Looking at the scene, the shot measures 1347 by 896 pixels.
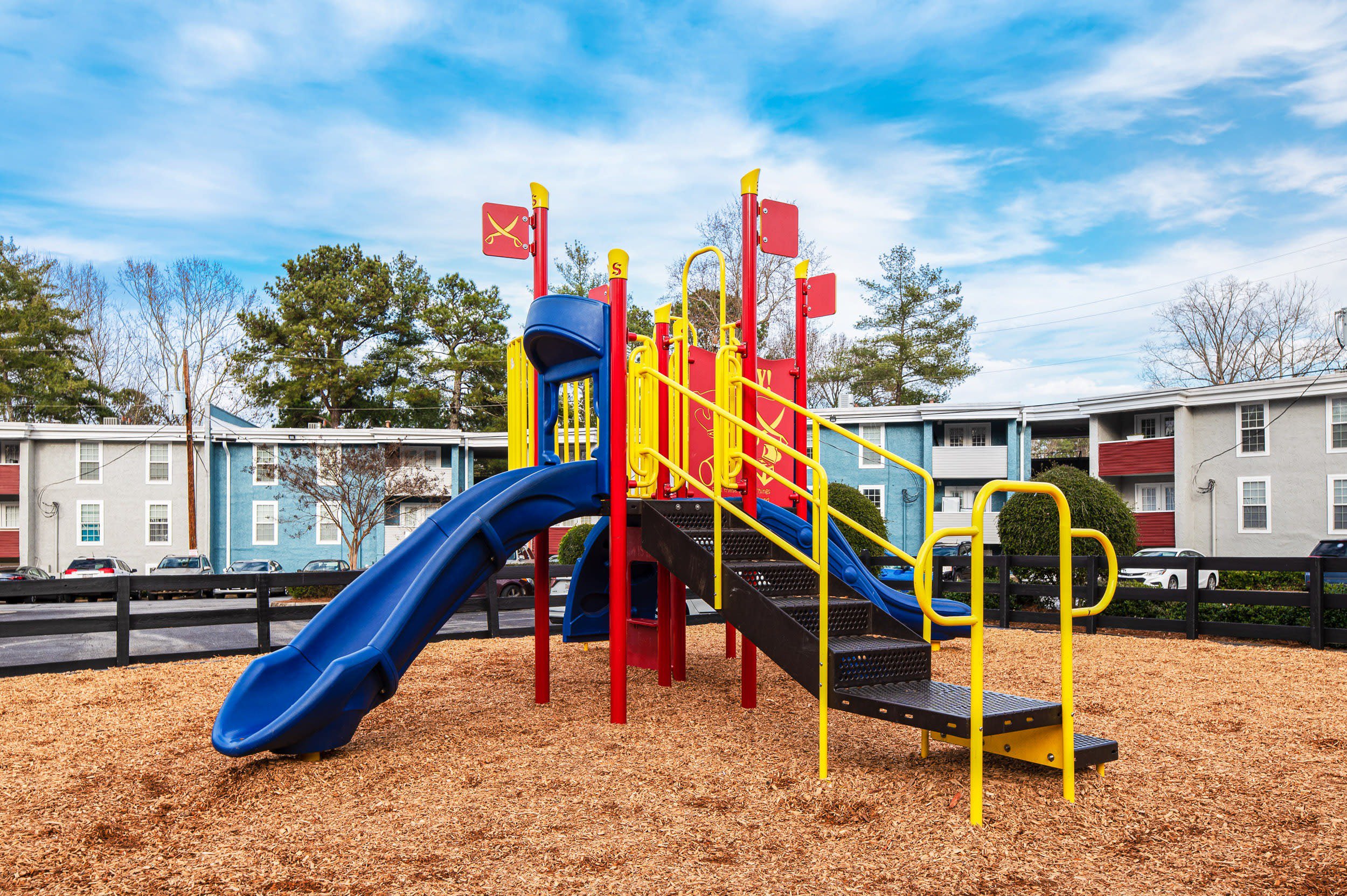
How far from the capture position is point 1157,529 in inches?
1110

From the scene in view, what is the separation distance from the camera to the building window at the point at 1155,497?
95.0ft

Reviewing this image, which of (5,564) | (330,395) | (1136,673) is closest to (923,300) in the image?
(330,395)

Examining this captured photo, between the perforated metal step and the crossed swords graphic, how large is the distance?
445cm

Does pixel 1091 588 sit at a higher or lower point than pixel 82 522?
lower

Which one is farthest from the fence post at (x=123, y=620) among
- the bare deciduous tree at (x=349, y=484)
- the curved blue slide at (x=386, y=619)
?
the bare deciduous tree at (x=349, y=484)

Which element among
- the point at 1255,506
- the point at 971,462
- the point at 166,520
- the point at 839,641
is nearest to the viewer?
the point at 839,641

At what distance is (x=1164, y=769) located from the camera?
4.75m

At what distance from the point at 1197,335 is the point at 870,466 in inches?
673

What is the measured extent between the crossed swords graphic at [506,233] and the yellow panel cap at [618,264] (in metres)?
1.31

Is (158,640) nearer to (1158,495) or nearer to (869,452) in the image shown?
(869,452)

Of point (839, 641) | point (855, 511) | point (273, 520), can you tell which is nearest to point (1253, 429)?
point (855, 511)

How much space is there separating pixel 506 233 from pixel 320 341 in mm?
32711

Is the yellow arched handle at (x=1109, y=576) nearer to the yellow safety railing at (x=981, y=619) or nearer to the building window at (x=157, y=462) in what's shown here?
the yellow safety railing at (x=981, y=619)

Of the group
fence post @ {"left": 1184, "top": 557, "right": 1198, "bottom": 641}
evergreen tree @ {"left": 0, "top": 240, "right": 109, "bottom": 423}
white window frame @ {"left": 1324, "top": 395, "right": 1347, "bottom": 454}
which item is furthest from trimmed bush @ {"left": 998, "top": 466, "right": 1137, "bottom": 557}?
evergreen tree @ {"left": 0, "top": 240, "right": 109, "bottom": 423}
